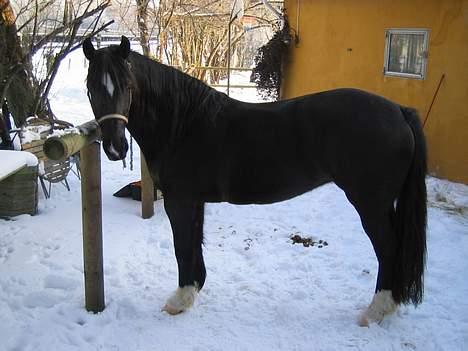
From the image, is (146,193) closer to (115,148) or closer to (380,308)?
(115,148)

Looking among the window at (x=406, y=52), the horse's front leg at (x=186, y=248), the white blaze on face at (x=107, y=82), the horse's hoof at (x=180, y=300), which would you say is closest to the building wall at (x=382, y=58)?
the window at (x=406, y=52)

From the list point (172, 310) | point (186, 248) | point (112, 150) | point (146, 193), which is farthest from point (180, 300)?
point (146, 193)

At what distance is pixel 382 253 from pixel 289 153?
2.40 feet

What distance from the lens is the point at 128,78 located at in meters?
2.26

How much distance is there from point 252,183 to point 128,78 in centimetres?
87

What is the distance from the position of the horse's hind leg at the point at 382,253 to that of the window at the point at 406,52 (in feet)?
12.9

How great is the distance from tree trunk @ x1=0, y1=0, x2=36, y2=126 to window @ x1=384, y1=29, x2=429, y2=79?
4.55 m

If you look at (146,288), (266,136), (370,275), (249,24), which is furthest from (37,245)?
(249,24)

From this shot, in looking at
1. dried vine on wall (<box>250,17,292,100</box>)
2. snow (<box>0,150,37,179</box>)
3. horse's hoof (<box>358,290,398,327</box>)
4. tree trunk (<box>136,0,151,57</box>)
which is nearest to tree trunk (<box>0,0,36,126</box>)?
snow (<box>0,150,37,179</box>)

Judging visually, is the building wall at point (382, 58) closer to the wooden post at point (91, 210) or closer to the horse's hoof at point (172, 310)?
the horse's hoof at point (172, 310)

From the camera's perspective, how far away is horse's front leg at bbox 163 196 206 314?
8.52ft

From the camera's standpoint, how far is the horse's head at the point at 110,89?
2.18m

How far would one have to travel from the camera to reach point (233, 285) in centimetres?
307

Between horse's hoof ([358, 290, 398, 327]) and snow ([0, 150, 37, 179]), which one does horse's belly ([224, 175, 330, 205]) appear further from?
snow ([0, 150, 37, 179])
